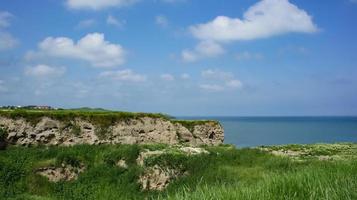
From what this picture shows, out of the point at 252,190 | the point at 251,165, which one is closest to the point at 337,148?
the point at 251,165

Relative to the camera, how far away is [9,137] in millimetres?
24906

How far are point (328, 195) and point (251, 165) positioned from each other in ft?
51.4

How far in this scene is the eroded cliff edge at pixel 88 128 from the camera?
25453 mm

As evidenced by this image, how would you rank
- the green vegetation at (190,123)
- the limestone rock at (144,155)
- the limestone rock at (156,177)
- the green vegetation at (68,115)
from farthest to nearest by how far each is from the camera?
the green vegetation at (190,123) < the green vegetation at (68,115) < the limestone rock at (144,155) < the limestone rock at (156,177)

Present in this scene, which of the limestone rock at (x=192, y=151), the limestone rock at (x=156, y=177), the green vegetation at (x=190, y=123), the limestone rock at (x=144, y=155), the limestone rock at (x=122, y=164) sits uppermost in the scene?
the green vegetation at (x=190, y=123)

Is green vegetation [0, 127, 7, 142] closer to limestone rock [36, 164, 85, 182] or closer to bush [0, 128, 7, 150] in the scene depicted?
bush [0, 128, 7, 150]

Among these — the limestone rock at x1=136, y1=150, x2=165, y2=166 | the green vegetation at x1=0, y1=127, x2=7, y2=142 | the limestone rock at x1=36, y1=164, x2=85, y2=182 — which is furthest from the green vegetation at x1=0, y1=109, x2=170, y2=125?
the limestone rock at x1=136, y1=150, x2=165, y2=166

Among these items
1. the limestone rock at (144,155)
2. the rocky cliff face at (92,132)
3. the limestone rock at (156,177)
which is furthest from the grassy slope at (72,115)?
the limestone rock at (156,177)

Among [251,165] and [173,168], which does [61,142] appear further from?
[251,165]

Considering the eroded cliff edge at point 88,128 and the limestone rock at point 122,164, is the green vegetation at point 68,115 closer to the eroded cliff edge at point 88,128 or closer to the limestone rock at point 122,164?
the eroded cliff edge at point 88,128

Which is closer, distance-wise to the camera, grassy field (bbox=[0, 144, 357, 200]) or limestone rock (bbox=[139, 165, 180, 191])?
grassy field (bbox=[0, 144, 357, 200])

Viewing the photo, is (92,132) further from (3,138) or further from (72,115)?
(3,138)

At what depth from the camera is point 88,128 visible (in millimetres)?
27125

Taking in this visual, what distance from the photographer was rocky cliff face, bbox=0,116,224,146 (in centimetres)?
2540
